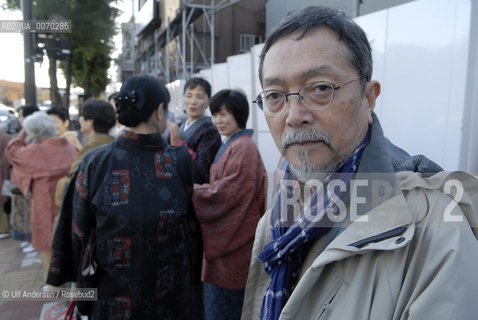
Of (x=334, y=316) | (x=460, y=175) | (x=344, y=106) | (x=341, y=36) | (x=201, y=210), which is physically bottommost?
(x=201, y=210)

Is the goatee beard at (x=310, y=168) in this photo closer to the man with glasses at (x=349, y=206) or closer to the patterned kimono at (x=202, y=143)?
the man with glasses at (x=349, y=206)

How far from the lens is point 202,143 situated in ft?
9.36

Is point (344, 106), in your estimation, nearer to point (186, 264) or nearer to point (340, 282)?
point (340, 282)

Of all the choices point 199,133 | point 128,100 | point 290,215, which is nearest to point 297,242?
point 290,215

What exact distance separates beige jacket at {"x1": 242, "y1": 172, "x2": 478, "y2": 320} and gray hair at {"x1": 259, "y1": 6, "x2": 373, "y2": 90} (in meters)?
0.38

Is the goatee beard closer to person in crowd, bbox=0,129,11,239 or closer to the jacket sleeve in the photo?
the jacket sleeve

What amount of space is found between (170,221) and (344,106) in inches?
46.4

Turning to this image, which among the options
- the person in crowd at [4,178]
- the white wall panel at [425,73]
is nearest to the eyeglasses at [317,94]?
the white wall panel at [425,73]

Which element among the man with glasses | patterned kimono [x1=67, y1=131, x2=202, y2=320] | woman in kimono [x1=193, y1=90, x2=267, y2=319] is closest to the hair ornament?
patterned kimono [x1=67, y1=131, x2=202, y2=320]

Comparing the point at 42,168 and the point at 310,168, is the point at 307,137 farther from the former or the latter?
the point at 42,168

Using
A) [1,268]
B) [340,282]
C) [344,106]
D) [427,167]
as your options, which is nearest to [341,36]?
[344,106]

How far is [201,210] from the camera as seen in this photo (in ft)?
7.23

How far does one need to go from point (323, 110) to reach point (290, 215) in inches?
18.6

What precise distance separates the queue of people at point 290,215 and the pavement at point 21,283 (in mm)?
1603
